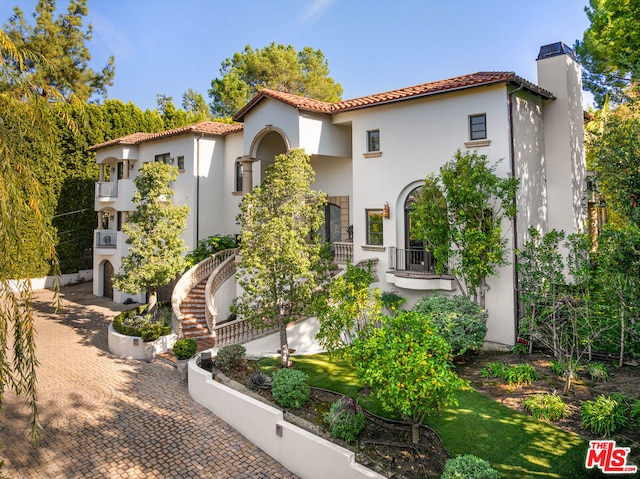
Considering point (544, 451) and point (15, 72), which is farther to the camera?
point (544, 451)

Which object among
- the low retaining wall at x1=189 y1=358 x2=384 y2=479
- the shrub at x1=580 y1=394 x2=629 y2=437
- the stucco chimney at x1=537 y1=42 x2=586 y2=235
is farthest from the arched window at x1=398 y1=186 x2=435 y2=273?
the low retaining wall at x1=189 y1=358 x2=384 y2=479

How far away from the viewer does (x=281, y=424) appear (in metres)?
10.1

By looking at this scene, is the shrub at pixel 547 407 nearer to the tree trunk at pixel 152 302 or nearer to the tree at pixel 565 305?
the tree at pixel 565 305

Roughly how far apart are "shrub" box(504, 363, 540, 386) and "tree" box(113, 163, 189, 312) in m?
15.0

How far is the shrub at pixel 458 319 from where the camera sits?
13.3m

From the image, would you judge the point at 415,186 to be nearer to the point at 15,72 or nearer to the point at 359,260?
the point at 359,260

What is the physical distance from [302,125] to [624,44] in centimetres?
1317

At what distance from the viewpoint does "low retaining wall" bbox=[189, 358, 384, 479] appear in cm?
867

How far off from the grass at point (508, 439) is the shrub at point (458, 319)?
2.00m

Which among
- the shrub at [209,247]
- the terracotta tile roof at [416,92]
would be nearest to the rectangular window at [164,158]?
the shrub at [209,247]

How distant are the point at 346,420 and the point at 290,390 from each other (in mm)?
2228

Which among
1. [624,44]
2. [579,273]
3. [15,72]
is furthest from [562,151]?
[15,72]

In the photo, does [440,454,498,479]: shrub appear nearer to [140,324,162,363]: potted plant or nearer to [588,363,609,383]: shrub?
[588,363,609,383]: shrub

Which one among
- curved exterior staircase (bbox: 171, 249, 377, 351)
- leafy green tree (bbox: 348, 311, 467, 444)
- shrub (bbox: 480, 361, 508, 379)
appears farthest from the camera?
curved exterior staircase (bbox: 171, 249, 377, 351)
